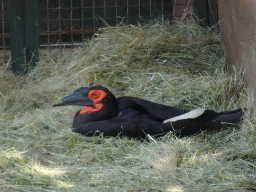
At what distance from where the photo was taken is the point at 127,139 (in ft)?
7.58

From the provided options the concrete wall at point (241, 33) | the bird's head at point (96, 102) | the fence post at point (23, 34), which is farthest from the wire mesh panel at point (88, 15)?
the bird's head at point (96, 102)

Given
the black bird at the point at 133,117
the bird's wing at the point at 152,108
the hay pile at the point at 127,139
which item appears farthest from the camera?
the bird's wing at the point at 152,108

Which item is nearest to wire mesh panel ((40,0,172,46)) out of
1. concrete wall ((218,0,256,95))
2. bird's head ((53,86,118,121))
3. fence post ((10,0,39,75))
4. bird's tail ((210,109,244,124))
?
fence post ((10,0,39,75))

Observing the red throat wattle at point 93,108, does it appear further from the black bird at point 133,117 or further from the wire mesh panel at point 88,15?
the wire mesh panel at point 88,15

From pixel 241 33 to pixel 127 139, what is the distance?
1.25 meters

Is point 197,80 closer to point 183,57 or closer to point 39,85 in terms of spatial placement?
point 183,57

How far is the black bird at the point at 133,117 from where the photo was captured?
2.28m

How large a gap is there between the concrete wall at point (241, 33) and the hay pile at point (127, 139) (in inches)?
5.6

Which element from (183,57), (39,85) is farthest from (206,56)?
(39,85)

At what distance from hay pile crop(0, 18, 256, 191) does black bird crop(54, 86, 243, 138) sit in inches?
2.6

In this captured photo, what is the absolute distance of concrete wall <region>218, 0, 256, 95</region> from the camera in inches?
97.1

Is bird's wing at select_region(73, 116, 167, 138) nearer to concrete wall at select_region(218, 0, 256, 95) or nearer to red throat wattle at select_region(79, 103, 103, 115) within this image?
red throat wattle at select_region(79, 103, 103, 115)

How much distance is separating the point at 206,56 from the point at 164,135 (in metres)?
1.50

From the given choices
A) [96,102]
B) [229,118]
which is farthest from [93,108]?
[229,118]
